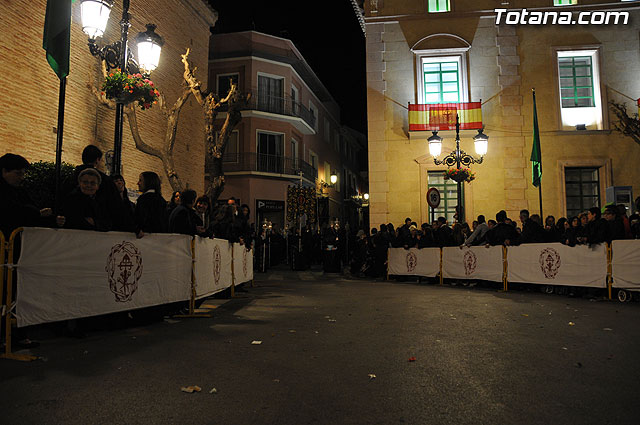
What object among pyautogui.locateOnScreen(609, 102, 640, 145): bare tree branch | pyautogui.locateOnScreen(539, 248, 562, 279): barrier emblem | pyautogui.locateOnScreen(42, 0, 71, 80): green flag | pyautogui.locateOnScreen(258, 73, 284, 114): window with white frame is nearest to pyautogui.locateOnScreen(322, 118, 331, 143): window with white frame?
pyautogui.locateOnScreen(258, 73, 284, 114): window with white frame

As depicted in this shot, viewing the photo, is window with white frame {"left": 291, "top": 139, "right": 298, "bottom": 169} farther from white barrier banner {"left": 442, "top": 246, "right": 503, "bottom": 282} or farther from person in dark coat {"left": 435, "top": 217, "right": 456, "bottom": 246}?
white barrier banner {"left": 442, "top": 246, "right": 503, "bottom": 282}

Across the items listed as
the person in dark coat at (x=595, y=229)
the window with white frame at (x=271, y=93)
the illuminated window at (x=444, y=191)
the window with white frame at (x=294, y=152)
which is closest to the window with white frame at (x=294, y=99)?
the window with white frame at (x=271, y=93)

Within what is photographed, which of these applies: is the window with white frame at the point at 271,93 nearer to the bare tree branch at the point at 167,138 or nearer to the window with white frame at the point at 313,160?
the window with white frame at the point at 313,160

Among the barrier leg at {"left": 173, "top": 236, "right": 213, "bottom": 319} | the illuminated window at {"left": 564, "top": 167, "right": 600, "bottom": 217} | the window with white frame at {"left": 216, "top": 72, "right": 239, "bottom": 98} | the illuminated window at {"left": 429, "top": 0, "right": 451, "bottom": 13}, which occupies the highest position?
the window with white frame at {"left": 216, "top": 72, "right": 239, "bottom": 98}

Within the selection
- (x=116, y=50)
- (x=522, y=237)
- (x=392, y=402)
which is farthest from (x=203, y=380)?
(x=522, y=237)

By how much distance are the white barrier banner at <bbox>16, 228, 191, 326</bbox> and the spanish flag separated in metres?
13.4

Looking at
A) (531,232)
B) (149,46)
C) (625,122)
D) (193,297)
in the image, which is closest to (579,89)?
(625,122)

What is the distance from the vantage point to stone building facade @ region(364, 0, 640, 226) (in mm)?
17922

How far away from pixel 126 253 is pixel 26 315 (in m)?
1.40

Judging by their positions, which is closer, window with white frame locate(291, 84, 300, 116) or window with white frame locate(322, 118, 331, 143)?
window with white frame locate(291, 84, 300, 116)

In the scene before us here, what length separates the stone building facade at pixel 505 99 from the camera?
58.8 feet

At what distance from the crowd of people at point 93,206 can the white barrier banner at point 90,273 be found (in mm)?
239

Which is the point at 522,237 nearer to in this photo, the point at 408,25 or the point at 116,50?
the point at 116,50

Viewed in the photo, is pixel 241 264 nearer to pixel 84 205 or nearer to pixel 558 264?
pixel 84 205
